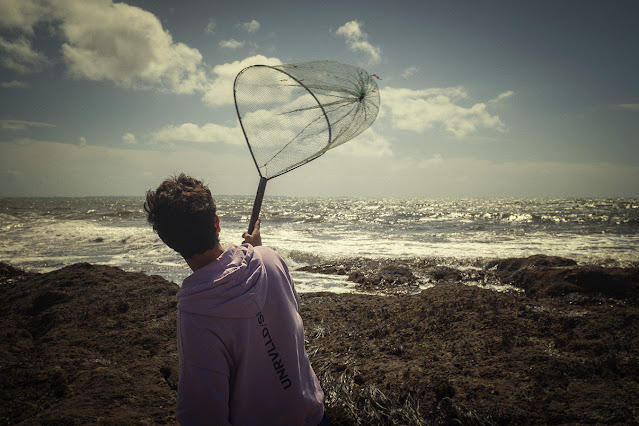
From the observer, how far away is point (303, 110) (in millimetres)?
2992

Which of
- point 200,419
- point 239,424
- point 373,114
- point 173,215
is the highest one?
point 373,114

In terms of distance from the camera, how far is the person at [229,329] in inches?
47.6

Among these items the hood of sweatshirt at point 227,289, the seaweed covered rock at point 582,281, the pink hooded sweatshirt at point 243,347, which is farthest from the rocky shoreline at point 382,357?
the hood of sweatshirt at point 227,289

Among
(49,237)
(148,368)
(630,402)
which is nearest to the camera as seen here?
(630,402)

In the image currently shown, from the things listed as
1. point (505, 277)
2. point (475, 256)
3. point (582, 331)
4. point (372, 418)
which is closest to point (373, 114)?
point (372, 418)

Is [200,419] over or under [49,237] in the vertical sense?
over

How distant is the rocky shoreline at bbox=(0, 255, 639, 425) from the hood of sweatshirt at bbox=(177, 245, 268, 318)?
196 centimetres

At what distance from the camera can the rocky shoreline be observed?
8.66ft

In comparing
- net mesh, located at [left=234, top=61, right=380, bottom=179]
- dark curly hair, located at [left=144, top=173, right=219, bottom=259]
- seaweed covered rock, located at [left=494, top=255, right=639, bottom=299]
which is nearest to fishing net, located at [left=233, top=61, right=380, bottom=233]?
net mesh, located at [left=234, top=61, right=380, bottom=179]

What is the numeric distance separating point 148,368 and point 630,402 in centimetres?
421

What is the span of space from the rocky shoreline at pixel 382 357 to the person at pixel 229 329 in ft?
5.26

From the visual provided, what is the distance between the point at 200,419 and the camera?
1.19 metres

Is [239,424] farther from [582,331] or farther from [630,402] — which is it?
[582,331]

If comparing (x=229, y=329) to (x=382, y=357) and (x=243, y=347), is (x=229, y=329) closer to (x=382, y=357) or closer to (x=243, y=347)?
(x=243, y=347)
